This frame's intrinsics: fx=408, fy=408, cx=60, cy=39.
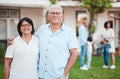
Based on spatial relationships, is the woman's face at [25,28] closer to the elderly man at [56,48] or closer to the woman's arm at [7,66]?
the elderly man at [56,48]

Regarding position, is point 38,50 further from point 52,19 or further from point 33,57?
point 52,19

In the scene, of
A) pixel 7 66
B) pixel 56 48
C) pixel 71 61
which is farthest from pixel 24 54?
pixel 71 61

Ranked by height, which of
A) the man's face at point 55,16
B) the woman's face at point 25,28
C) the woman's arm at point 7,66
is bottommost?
the woman's arm at point 7,66

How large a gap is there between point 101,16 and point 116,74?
1418 centimetres

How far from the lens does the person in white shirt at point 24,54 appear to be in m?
5.66

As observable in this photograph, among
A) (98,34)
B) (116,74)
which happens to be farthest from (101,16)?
(116,74)

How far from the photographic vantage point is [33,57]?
5.66m

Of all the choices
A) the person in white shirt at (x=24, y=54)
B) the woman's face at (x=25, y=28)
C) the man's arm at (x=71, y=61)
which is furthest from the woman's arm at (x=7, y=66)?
the man's arm at (x=71, y=61)

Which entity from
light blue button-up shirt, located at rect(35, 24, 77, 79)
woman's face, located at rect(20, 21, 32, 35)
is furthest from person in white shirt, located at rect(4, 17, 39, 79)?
light blue button-up shirt, located at rect(35, 24, 77, 79)

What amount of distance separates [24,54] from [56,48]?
1.49 ft

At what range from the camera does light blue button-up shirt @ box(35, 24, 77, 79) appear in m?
5.59

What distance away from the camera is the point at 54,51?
220 inches

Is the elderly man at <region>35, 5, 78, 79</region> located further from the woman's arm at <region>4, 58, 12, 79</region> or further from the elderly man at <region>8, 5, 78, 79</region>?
the woman's arm at <region>4, 58, 12, 79</region>

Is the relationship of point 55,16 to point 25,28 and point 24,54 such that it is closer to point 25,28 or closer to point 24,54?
point 25,28
